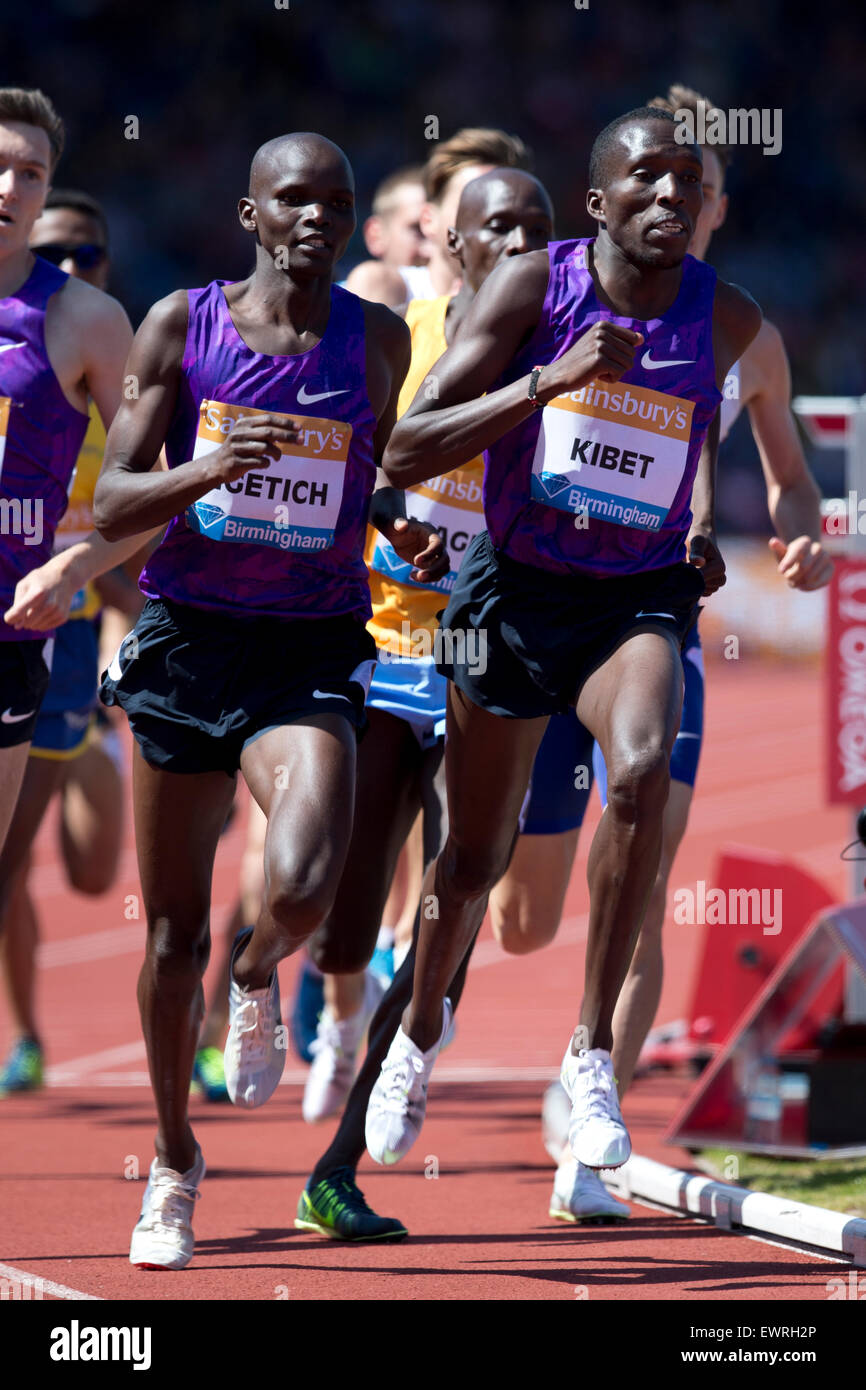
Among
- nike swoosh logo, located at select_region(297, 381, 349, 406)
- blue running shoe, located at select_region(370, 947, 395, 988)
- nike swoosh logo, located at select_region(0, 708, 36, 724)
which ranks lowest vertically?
blue running shoe, located at select_region(370, 947, 395, 988)

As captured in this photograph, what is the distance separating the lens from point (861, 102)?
1069 inches

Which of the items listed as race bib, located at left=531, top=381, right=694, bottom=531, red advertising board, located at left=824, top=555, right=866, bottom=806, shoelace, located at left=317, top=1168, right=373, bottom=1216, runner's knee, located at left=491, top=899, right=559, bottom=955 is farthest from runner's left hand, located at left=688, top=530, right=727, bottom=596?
red advertising board, located at left=824, top=555, right=866, bottom=806

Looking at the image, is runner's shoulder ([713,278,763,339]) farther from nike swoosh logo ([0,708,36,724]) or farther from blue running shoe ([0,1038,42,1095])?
blue running shoe ([0,1038,42,1095])

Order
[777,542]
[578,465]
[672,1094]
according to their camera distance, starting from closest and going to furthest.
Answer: [578,465] → [777,542] → [672,1094]

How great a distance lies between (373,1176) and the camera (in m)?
5.76

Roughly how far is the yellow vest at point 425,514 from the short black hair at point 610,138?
0.94 metres

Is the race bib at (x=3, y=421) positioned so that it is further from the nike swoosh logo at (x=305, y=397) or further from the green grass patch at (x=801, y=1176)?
the green grass patch at (x=801, y=1176)

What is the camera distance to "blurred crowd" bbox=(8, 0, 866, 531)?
80.0 feet

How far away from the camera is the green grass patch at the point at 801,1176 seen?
17.0 ft

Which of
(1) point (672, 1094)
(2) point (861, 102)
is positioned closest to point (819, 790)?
(1) point (672, 1094)

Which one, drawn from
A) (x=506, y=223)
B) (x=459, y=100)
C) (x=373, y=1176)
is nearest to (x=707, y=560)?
(x=506, y=223)

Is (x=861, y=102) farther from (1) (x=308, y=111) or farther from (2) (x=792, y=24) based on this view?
(1) (x=308, y=111)

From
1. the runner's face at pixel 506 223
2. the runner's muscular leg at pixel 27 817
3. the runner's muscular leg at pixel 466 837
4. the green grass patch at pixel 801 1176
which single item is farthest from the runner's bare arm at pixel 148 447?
the green grass patch at pixel 801 1176

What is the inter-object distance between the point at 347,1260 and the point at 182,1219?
16.8 inches
